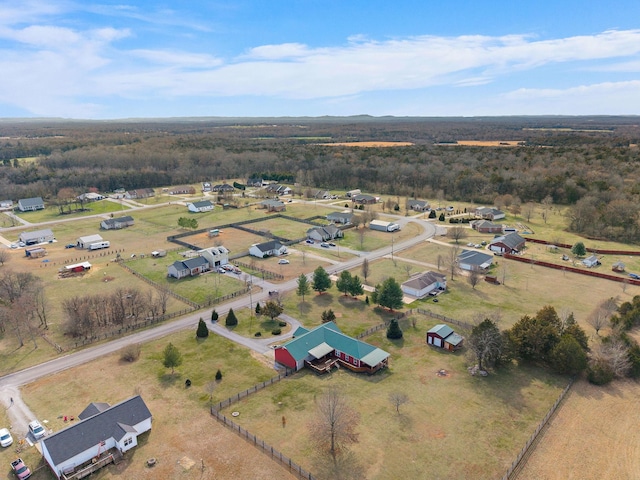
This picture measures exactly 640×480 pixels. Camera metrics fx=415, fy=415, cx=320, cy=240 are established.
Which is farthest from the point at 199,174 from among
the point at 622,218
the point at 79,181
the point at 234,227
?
the point at 622,218

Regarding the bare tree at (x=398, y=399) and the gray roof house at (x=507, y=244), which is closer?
the bare tree at (x=398, y=399)

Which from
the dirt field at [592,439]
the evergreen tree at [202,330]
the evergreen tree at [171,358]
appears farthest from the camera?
the evergreen tree at [202,330]

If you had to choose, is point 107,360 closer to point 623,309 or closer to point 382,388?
point 382,388

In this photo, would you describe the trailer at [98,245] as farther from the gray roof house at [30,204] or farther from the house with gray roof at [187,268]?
the gray roof house at [30,204]

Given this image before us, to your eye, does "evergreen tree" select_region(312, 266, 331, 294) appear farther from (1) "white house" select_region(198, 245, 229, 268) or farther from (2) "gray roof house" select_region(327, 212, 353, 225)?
(2) "gray roof house" select_region(327, 212, 353, 225)

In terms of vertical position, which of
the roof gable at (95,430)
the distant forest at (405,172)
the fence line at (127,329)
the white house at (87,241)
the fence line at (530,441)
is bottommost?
the fence line at (127,329)

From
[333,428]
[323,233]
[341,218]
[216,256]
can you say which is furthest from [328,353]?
[341,218]

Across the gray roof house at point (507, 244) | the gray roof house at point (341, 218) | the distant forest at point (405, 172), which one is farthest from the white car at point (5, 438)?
the distant forest at point (405, 172)

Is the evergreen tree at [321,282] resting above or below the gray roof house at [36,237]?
above

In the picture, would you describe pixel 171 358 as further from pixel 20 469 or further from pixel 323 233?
pixel 323 233

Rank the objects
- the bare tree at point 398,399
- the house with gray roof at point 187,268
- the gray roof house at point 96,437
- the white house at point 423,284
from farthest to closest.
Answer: the house with gray roof at point 187,268, the white house at point 423,284, the bare tree at point 398,399, the gray roof house at point 96,437
